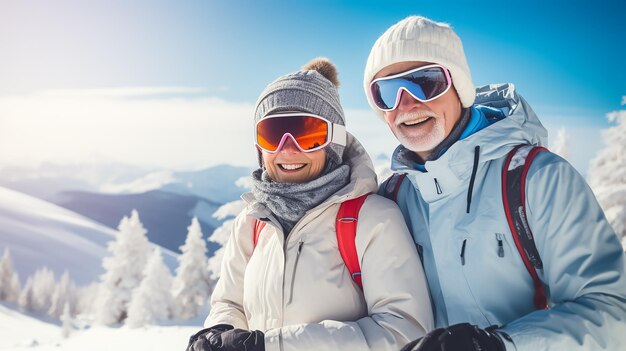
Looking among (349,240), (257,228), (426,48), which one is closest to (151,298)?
(257,228)

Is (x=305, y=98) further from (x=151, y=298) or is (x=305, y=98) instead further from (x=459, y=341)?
(x=151, y=298)

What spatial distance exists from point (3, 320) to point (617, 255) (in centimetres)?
5273

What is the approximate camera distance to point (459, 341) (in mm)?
1991

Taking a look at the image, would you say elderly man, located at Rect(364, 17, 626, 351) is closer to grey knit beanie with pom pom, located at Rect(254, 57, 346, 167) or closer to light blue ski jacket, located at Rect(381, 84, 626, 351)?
light blue ski jacket, located at Rect(381, 84, 626, 351)

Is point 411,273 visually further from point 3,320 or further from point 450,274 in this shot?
point 3,320

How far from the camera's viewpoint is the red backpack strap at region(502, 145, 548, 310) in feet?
8.20

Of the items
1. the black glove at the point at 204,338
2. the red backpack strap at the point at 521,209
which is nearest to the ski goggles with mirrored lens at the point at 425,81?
the red backpack strap at the point at 521,209

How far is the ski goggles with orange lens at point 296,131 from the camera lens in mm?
3377

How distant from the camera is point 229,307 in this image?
3.40m

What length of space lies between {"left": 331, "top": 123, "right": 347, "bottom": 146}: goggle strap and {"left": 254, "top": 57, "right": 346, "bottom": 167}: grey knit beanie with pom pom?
40 mm

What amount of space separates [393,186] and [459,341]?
72.7 inches

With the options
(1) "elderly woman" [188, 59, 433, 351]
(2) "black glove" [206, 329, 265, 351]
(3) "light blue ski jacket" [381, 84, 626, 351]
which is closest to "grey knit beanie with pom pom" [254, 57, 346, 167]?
(1) "elderly woman" [188, 59, 433, 351]

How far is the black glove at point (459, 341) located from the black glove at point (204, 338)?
137 centimetres

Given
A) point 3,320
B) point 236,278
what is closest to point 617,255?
point 236,278
